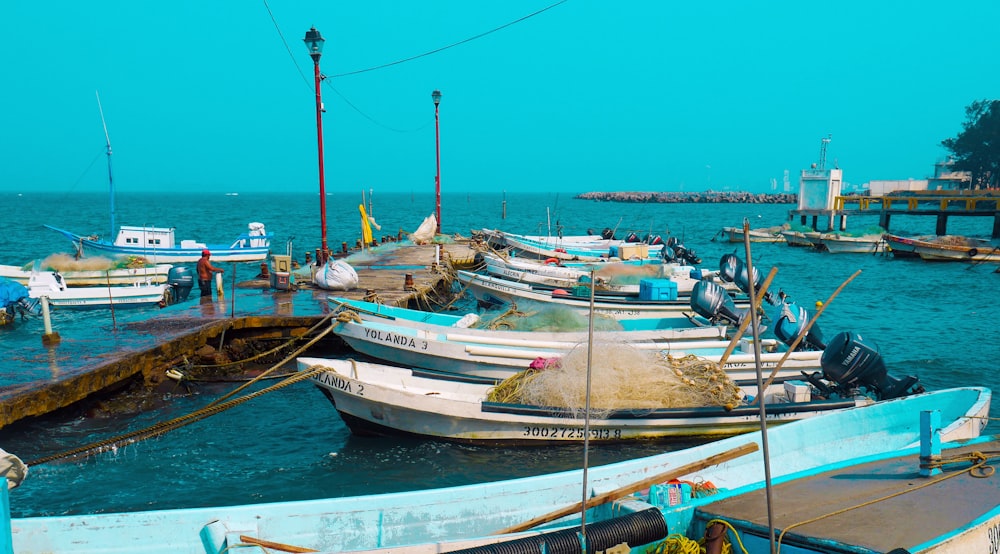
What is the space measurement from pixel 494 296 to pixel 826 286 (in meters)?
20.7

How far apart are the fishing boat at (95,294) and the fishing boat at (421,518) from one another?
18071 millimetres

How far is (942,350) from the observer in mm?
20016

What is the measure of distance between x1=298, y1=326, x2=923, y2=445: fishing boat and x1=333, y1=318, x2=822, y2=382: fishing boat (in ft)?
3.94

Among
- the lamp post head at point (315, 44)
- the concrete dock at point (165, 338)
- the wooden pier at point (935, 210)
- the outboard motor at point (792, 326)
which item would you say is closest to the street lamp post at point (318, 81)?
the lamp post head at point (315, 44)

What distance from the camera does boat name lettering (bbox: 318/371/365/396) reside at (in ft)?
34.1

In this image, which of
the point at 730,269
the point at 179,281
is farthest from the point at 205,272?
the point at 730,269

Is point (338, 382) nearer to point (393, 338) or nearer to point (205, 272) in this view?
point (393, 338)

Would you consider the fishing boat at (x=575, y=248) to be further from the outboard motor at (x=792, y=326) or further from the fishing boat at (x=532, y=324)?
the outboard motor at (x=792, y=326)

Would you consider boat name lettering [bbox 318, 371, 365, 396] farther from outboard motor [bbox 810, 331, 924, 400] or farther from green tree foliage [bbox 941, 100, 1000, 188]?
green tree foliage [bbox 941, 100, 1000, 188]

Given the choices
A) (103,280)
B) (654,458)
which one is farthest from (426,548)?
(103,280)

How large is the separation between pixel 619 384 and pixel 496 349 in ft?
9.74

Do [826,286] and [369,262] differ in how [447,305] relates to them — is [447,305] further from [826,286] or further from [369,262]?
Result: [826,286]

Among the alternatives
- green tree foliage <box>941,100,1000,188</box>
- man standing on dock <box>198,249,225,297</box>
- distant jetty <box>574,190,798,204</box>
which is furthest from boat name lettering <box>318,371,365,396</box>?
distant jetty <box>574,190,798,204</box>

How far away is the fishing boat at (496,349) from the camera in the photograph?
1266 centimetres
